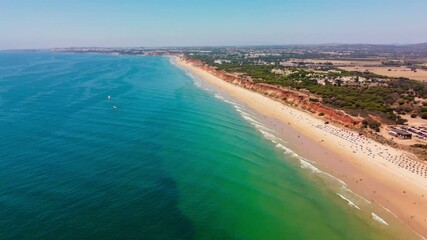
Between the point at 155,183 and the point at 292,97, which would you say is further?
the point at 292,97

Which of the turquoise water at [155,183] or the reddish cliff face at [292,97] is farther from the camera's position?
the reddish cliff face at [292,97]

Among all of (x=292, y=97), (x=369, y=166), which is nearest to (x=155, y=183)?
(x=369, y=166)

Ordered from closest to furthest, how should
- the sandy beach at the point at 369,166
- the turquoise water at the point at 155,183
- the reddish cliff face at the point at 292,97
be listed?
1. the turquoise water at the point at 155,183
2. the sandy beach at the point at 369,166
3. the reddish cliff face at the point at 292,97

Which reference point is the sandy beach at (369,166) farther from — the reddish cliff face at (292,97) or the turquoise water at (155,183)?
the turquoise water at (155,183)

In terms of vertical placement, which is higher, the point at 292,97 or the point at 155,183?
the point at 155,183

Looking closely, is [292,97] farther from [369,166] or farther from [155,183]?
[155,183]

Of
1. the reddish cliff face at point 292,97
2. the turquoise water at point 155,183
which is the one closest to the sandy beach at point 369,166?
the reddish cliff face at point 292,97
